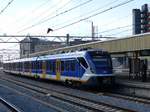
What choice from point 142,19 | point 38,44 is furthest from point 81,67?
point 38,44

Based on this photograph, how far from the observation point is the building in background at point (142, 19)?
88162mm

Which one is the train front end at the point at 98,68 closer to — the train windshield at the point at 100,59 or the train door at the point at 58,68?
the train windshield at the point at 100,59

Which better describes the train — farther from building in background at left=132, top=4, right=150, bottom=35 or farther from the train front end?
building in background at left=132, top=4, right=150, bottom=35

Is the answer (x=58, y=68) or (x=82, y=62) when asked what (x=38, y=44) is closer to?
(x=58, y=68)

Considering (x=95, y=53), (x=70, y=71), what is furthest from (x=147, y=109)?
(x=70, y=71)

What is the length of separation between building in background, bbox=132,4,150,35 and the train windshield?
60.8 metres

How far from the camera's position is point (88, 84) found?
2653cm

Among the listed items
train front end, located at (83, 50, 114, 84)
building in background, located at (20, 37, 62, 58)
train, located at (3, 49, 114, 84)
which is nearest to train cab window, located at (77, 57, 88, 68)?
train, located at (3, 49, 114, 84)

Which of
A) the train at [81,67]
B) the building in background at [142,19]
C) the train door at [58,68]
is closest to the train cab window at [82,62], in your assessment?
the train at [81,67]

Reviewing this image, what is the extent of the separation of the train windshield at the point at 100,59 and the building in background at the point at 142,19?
60.8 meters

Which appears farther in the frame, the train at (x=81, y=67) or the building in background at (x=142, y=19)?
the building in background at (x=142, y=19)

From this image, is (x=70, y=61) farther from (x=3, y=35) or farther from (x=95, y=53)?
(x=3, y=35)

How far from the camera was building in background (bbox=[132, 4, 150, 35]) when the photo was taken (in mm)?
88162

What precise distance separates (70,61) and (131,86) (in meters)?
5.78
